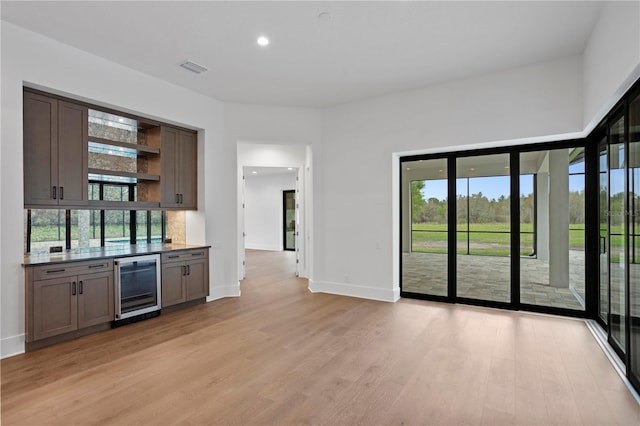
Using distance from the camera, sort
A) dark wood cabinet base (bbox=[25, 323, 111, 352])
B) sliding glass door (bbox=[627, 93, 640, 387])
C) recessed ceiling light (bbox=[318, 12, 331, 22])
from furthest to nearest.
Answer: dark wood cabinet base (bbox=[25, 323, 111, 352]), recessed ceiling light (bbox=[318, 12, 331, 22]), sliding glass door (bbox=[627, 93, 640, 387])

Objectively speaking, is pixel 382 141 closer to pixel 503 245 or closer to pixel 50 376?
pixel 503 245

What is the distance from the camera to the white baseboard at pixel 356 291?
18.2 ft

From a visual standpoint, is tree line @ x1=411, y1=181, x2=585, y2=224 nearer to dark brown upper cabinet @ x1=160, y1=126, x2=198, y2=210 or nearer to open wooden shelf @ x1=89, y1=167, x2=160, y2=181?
dark brown upper cabinet @ x1=160, y1=126, x2=198, y2=210

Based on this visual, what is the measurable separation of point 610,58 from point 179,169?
5417 mm

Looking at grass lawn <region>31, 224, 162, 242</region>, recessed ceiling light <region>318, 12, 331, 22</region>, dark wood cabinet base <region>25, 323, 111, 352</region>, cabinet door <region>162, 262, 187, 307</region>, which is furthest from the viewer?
cabinet door <region>162, 262, 187, 307</region>

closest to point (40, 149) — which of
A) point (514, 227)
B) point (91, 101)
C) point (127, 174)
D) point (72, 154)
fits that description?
point (72, 154)

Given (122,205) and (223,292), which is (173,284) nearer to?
(223,292)

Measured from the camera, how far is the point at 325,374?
118 inches

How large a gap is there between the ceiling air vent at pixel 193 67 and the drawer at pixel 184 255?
8.42 ft

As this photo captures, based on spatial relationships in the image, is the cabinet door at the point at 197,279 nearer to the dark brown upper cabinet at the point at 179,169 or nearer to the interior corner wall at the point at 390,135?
the dark brown upper cabinet at the point at 179,169

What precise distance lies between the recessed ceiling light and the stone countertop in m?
3.61

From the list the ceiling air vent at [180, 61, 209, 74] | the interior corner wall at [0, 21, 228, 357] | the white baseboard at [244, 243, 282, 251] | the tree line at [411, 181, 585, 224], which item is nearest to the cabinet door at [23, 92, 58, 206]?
the interior corner wall at [0, 21, 228, 357]

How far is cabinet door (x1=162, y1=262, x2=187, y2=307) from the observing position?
4797mm

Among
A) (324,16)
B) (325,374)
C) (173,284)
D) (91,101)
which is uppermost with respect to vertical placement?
(324,16)
